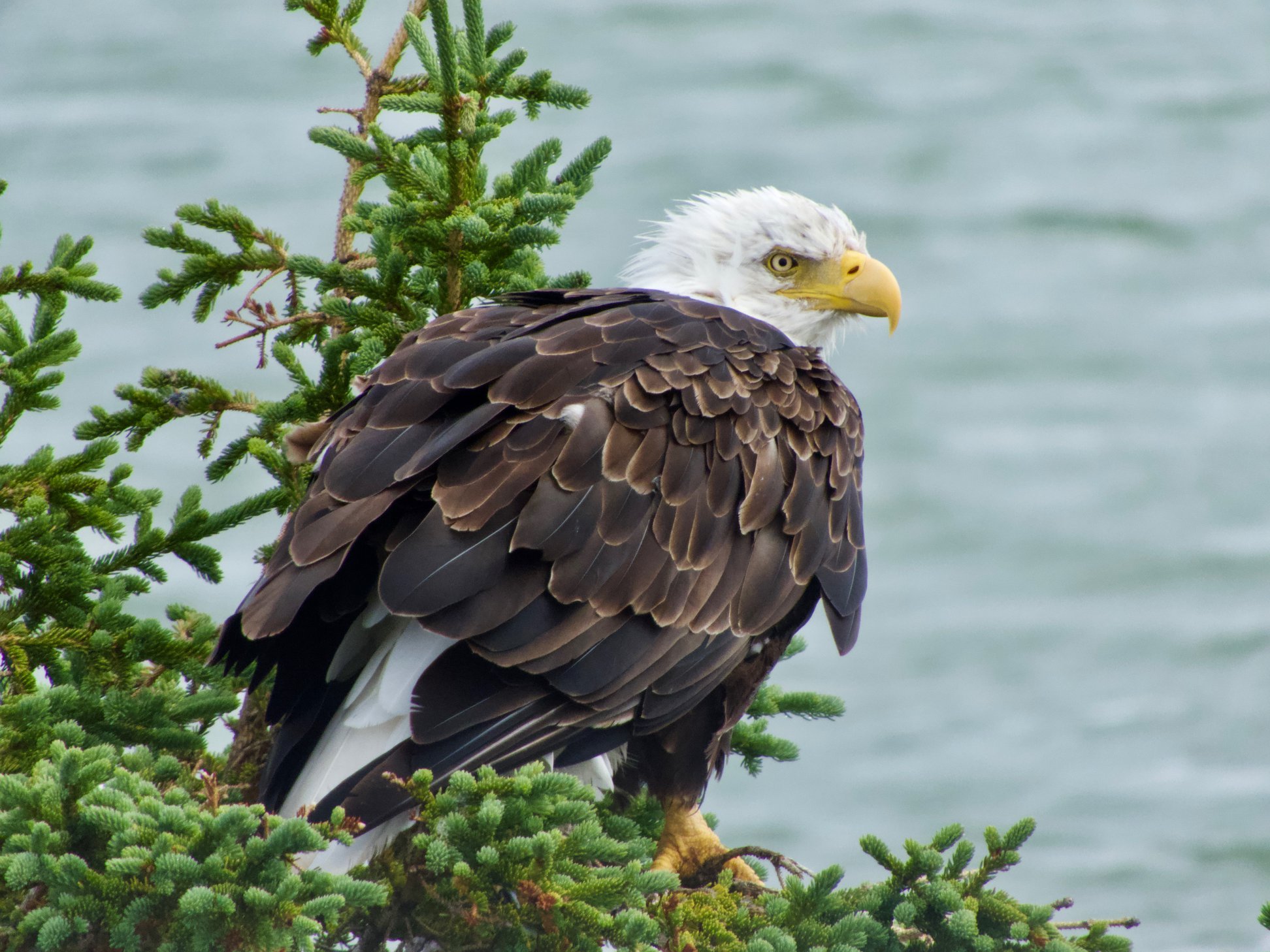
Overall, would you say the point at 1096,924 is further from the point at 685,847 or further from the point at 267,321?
the point at 267,321

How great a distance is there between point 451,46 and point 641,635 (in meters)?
1.57

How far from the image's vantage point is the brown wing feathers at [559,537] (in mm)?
3221

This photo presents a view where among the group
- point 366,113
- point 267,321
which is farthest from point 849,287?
point 267,321

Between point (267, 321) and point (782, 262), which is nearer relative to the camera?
point (267, 321)

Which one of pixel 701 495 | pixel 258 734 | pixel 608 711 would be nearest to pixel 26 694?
pixel 258 734

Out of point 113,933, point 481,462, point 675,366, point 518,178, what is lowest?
point 113,933

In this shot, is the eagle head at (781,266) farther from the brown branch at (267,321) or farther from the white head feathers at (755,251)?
the brown branch at (267,321)

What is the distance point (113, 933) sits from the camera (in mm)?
2566

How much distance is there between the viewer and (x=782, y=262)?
5.04 m

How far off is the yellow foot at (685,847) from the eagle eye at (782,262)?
6.24ft

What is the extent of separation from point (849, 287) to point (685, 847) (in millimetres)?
1969

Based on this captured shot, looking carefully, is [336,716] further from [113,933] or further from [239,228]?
[239,228]

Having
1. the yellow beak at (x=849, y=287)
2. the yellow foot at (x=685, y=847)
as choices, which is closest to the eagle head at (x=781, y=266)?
the yellow beak at (x=849, y=287)

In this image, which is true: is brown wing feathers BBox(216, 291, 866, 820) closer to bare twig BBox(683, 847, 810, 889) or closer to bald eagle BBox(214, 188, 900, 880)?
bald eagle BBox(214, 188, 900, 880)
